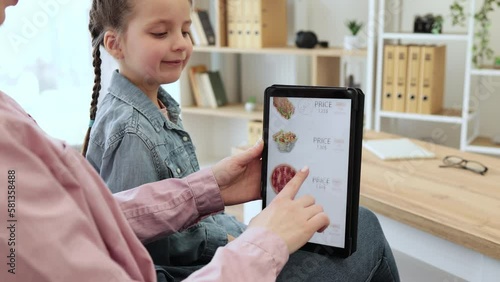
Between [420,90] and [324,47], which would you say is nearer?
[420,90]

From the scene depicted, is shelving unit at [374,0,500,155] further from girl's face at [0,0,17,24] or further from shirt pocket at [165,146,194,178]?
girl's face at [0,0,17,24]

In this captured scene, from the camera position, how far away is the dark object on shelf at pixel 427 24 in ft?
10.0

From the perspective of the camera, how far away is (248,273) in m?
0.72

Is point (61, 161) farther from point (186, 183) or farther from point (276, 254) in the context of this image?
point (186, 183)

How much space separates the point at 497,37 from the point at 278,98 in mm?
2573

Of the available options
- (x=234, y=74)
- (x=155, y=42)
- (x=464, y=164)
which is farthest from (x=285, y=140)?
(x=234, y=74)

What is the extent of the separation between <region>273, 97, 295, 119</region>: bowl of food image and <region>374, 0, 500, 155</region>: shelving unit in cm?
223

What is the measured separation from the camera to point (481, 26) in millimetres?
3035

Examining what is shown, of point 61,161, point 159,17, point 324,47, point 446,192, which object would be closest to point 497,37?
point 324,47

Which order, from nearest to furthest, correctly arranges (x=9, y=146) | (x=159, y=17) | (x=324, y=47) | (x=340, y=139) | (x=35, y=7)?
1. (x=9, y=146)
2. (x=340, y=139)
3. (x=159, y=17)
4. (x=35, y=7)
5. (x=324, y=47)

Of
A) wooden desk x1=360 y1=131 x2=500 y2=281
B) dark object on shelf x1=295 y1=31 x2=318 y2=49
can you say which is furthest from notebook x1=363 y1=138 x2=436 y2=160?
dark object on shelf x1=295 y1=31 x2=318 y2=49

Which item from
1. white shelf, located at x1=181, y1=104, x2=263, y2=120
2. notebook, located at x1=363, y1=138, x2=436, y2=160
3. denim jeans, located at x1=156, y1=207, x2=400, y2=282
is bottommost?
white shelf, located at x1=181, y1=104, x2=263, y2=120

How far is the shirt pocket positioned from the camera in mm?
1191

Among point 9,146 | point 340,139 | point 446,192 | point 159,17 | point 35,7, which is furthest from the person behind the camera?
point 35,7
